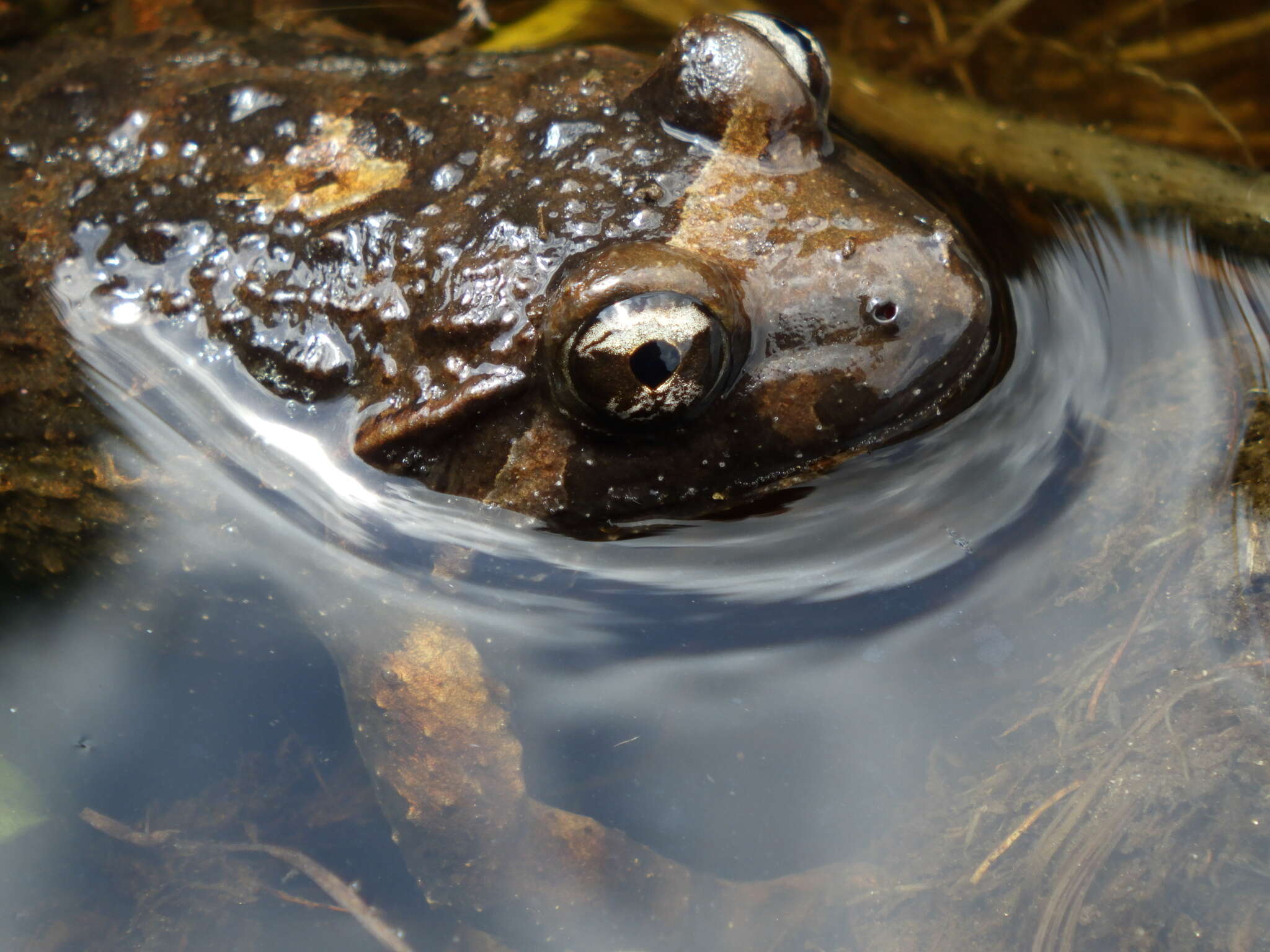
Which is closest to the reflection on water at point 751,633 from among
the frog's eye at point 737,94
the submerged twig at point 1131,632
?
the submerged twig at point 1131,632

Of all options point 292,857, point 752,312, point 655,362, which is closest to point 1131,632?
point 752,312

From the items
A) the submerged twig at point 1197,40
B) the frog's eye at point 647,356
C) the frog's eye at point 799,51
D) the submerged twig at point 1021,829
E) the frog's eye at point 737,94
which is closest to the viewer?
the frog's eye at point 647,356

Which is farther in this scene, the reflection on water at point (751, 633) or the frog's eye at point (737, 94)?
the frog's eye at point (737, 94)

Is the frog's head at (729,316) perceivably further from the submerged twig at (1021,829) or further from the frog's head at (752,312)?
the submerged twig at (1021,829)

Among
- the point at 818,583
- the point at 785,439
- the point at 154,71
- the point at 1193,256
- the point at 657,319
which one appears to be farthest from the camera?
the point at 1193,256

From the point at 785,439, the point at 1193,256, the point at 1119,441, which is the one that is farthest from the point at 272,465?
the point at 1193,256

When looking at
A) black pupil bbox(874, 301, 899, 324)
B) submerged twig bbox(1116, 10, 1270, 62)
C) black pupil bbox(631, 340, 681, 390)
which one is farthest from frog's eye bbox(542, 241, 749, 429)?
submerged twig bbox(1116, 10, 1270, 62)

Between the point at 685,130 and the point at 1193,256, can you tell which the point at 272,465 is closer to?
the point at 685,130
